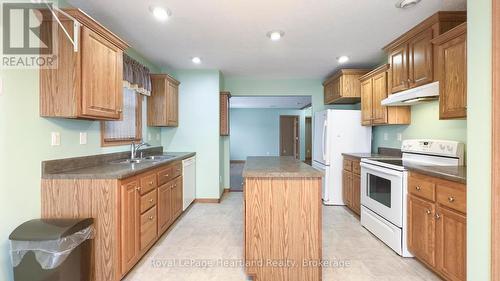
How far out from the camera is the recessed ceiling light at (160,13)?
2.20m

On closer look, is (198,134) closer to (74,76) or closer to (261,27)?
(261,27)

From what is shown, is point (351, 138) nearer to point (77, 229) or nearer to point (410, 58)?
point (410, 58)

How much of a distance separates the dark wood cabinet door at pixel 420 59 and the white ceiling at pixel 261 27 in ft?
0.60

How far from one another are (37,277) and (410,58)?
3.82 meters

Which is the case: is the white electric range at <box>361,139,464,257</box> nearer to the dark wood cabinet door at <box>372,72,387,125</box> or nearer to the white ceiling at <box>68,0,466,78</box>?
the dark wood cabinet door at <box>372,72,387,125</box>

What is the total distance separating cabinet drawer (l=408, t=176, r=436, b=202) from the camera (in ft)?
6.73

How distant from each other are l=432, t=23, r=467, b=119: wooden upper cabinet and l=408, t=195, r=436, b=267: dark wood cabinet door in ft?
2.79

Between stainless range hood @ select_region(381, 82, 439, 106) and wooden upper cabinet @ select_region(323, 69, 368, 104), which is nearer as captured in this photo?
stainless range hood @ select_region(381, 82, 439, 106)

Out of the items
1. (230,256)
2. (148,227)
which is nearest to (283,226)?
(230,256)

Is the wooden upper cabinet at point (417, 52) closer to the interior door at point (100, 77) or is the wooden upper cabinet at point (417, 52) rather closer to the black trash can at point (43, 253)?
the interior door at point (100, 77)

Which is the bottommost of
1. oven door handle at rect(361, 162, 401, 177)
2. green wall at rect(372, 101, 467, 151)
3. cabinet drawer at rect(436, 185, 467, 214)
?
cabinet drawer at rect(436, 185, 467, 214)

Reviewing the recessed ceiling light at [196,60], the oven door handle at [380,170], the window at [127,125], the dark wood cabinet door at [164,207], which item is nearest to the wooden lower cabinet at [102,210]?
the dark wood cabinet door at [164,207]

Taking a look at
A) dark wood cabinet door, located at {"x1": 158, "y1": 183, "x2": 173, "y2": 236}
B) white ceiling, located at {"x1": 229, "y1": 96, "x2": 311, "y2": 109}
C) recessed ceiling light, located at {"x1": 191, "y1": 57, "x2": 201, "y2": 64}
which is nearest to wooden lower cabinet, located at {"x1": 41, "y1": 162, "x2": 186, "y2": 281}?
dark wood cabinet door, located at {"x1": 158, "y1": 183, "x2": 173, "y2": 236}

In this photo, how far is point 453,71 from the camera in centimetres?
212
